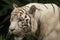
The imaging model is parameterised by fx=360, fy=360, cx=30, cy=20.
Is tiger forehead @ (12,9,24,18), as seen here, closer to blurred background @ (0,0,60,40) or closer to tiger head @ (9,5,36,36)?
tiger head @ (9,5,36,36)

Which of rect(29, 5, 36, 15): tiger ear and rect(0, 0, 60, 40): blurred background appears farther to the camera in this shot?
rect(0, 0, 60, 40): blurred background

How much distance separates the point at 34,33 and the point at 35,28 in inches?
5.1

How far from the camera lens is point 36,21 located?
4.99 meters

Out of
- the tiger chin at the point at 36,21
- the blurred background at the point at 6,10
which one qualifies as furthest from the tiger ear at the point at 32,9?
the blurred background at the point at 6,10

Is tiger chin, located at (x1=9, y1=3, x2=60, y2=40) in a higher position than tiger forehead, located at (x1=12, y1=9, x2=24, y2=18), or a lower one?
lower

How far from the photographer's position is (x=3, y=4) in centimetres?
656

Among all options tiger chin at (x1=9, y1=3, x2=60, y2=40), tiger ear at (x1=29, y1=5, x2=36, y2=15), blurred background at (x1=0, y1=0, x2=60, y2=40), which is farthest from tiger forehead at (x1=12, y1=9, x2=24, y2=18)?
blurred background at (x1=0, y1=0, x2=60, y2=40)

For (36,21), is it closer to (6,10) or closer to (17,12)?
(17,12)

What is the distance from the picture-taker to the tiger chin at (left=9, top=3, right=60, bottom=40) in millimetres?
4859

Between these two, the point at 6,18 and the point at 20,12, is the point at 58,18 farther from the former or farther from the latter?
the point at 6,18

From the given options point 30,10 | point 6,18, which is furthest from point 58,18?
point 6,18

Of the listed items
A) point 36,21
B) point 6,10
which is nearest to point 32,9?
point 36,21

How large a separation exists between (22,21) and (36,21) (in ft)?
0.72

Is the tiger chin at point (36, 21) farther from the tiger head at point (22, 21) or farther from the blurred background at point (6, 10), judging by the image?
the blurred background at point (6, 10)
